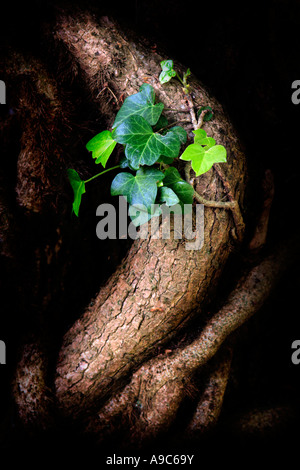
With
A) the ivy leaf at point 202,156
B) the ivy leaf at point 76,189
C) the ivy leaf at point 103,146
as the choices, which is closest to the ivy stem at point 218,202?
the ivy leaf at point 202,156

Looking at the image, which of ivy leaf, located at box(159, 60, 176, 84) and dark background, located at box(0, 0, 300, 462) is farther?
dark background, located at box(0, 0, 300, 462)

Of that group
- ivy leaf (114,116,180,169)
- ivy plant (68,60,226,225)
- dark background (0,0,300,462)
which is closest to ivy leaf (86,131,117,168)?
ivy plant (68,60,226,225)

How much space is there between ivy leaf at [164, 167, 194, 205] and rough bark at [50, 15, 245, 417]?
0.10 meters

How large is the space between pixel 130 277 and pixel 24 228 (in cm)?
53

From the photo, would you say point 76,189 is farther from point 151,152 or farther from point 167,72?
point 167,72

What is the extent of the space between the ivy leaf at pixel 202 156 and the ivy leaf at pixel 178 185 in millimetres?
113

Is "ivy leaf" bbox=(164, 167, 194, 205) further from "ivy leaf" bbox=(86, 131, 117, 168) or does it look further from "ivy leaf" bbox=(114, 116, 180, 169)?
"ivy leaf" bbox=(86, 131, 117, 168)

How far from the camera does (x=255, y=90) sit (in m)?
1.50

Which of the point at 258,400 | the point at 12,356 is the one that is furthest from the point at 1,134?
the point at 258,400

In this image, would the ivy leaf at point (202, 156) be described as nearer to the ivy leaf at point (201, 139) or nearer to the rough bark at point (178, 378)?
the ivy leaf at point (201, 139)

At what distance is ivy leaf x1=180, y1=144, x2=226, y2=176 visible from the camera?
0.95 meters

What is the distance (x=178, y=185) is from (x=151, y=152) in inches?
6.5

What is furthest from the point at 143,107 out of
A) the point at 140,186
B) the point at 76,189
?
the point at 76,189
